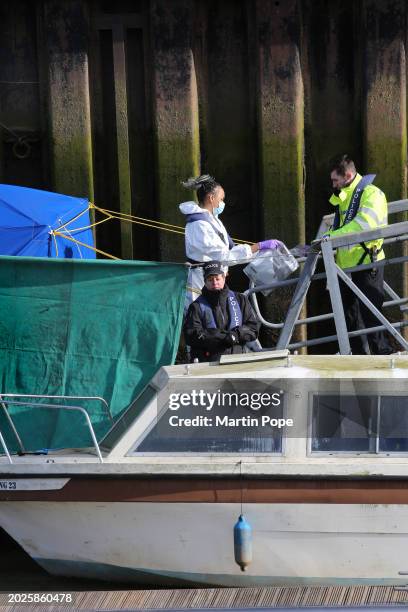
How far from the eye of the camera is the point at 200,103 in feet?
34.1

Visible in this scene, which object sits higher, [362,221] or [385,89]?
[385,89]

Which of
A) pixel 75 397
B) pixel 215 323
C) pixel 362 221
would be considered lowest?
pixel 75 397

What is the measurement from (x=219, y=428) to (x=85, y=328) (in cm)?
157

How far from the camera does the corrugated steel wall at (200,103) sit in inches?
400

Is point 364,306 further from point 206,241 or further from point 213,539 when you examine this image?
point 213,539

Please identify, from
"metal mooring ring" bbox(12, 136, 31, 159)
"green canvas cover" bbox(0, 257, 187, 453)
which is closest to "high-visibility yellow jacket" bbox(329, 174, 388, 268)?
"green canvas cover" bbox(0, 257, 187, 453)

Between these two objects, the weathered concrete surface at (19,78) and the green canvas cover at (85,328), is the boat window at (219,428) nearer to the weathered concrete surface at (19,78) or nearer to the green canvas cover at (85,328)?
the green canvas cover at (85,328)

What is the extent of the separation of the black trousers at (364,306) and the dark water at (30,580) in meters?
2.65

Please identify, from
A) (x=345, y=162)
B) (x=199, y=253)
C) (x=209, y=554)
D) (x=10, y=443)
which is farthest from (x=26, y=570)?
(x=345, y=162)

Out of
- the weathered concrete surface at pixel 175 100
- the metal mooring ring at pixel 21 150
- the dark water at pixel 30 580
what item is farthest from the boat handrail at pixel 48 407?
the metal mooring ring at pixel 21 150

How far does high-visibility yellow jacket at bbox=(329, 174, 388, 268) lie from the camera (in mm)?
8594

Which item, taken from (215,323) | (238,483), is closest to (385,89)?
(215,323)

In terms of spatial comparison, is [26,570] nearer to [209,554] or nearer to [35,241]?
[209,554]

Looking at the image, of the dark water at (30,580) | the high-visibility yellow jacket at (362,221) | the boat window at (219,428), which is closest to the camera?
the boat window at (219,428)
